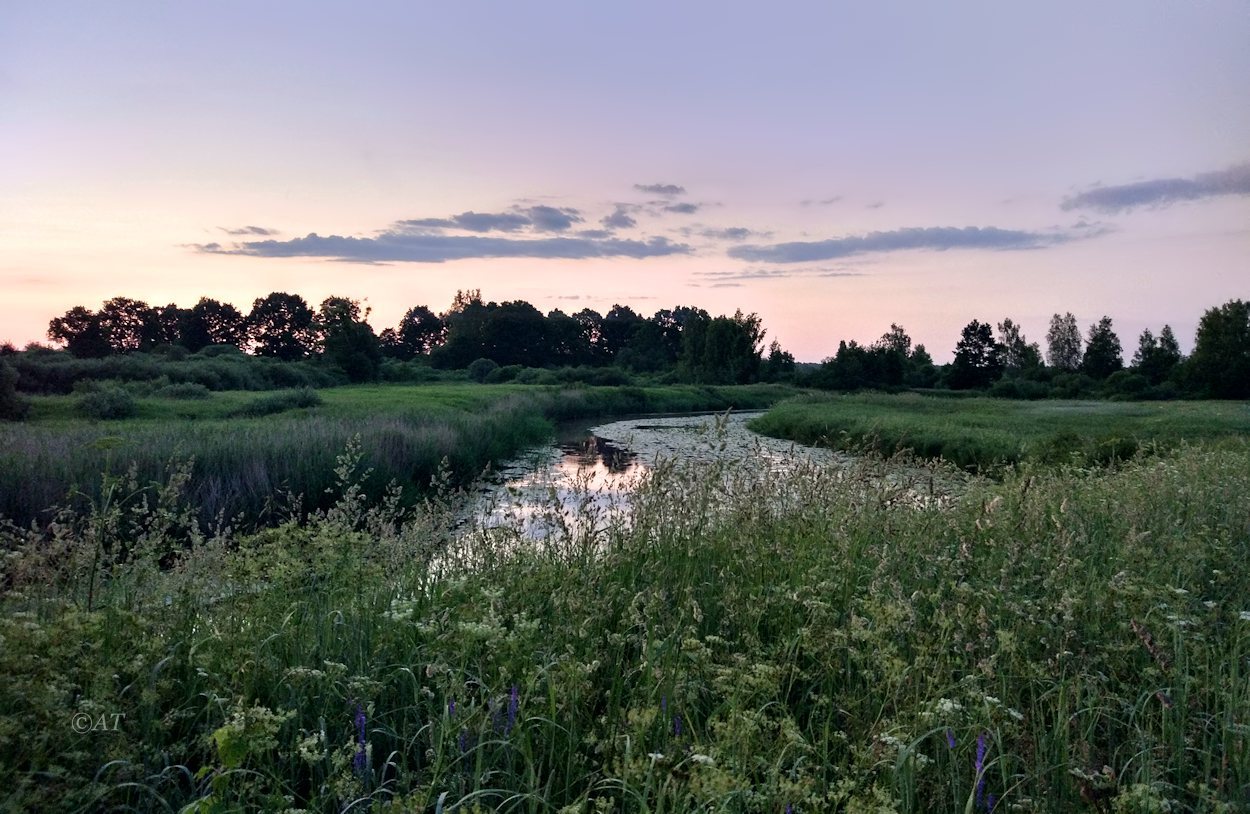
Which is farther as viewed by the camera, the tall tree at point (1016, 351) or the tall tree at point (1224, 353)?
the tall tree at point (1016, 351)

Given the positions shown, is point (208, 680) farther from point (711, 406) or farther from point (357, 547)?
point (711, 406)

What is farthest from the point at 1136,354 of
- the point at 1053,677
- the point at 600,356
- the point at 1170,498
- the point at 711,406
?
the point at 1053,677

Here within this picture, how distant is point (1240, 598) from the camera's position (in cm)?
379

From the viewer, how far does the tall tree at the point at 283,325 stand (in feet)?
218

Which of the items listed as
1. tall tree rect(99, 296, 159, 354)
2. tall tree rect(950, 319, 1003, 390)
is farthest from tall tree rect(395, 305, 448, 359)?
tall tree rect(950, 319, 1003, 390)

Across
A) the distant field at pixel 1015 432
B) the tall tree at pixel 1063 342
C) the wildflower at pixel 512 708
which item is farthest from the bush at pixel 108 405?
the tall tree at pixel 1063 342

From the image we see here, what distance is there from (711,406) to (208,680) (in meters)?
50.4

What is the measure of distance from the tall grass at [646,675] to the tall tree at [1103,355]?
260 ft

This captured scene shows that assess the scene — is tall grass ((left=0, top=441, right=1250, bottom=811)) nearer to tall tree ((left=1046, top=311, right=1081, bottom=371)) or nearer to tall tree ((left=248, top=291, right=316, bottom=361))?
tall tree ((left=248, top=291, right=316, bottom=361))

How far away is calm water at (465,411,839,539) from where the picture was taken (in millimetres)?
5371

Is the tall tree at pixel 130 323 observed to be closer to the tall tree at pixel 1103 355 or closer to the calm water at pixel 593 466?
the calm water at pixel 593 466

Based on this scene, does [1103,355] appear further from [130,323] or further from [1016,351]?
[130,323]

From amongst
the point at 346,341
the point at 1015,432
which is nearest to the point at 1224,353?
the point at 1015,432

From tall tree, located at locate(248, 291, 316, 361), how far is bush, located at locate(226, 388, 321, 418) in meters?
43.7
